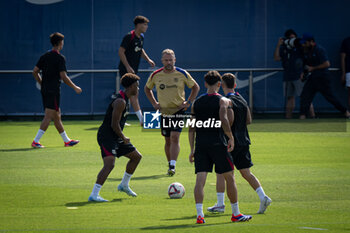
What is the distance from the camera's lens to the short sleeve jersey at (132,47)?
1599cm

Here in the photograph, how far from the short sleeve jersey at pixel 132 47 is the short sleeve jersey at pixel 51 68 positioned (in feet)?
5.25

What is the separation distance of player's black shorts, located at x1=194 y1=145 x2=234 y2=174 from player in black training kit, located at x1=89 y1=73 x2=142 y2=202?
1.86 m

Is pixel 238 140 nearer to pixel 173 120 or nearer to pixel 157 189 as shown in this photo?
pixel 157 189

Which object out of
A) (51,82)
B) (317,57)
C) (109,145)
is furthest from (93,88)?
(109,145)

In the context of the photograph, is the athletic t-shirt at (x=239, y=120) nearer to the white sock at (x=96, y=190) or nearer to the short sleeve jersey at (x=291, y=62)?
the white sock at (x=96, y=190)

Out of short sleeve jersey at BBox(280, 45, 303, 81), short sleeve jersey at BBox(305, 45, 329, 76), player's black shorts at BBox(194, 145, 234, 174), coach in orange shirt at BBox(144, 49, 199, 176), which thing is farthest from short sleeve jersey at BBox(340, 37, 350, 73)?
player's black shorts at BBox(194, 145, 234, 174)

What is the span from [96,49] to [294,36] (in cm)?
680

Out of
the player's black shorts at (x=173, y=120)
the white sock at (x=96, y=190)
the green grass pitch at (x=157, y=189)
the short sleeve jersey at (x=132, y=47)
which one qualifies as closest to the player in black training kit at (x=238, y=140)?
the green grass pitch at (x=157, y=189)

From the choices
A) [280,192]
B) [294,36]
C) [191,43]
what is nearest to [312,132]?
[294,36]

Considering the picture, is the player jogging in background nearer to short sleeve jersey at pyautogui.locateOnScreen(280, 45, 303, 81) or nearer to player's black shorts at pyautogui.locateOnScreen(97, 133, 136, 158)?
player's black shorts at pyautogui.locateOnScreen(97, 133, 136, 158)

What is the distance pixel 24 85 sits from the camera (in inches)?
897

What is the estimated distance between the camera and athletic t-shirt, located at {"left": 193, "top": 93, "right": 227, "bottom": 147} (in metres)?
7.82

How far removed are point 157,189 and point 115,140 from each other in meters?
1.19

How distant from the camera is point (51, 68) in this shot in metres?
15.4
